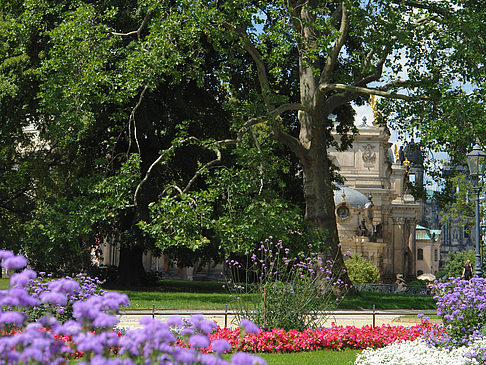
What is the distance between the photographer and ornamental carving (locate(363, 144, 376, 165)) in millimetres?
84375

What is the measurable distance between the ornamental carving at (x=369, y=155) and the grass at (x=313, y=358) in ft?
240

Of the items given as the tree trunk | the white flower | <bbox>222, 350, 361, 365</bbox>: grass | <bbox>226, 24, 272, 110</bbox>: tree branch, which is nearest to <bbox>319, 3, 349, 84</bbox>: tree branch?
<bbox>226, 24, 272, 110</bbox>: tree branch

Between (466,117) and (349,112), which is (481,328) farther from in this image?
(349,112)

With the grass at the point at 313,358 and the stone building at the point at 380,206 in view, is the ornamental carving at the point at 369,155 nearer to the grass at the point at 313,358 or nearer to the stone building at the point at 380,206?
the stone building at the point at 380,206

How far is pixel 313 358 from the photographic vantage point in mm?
11633

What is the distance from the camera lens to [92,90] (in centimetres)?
2295

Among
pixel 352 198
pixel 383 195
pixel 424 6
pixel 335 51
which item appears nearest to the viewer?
pixel 424 6

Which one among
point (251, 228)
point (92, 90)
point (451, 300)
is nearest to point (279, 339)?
point (451, 300)

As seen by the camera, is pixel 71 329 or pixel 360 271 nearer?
pixel 71 329

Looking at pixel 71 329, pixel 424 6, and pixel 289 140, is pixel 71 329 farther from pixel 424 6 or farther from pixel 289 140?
pixel 424 6

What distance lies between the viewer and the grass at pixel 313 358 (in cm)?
1109

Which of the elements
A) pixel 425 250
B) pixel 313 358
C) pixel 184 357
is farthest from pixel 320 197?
pixel 425 250

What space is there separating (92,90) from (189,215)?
5243 mm

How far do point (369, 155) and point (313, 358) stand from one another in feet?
244
